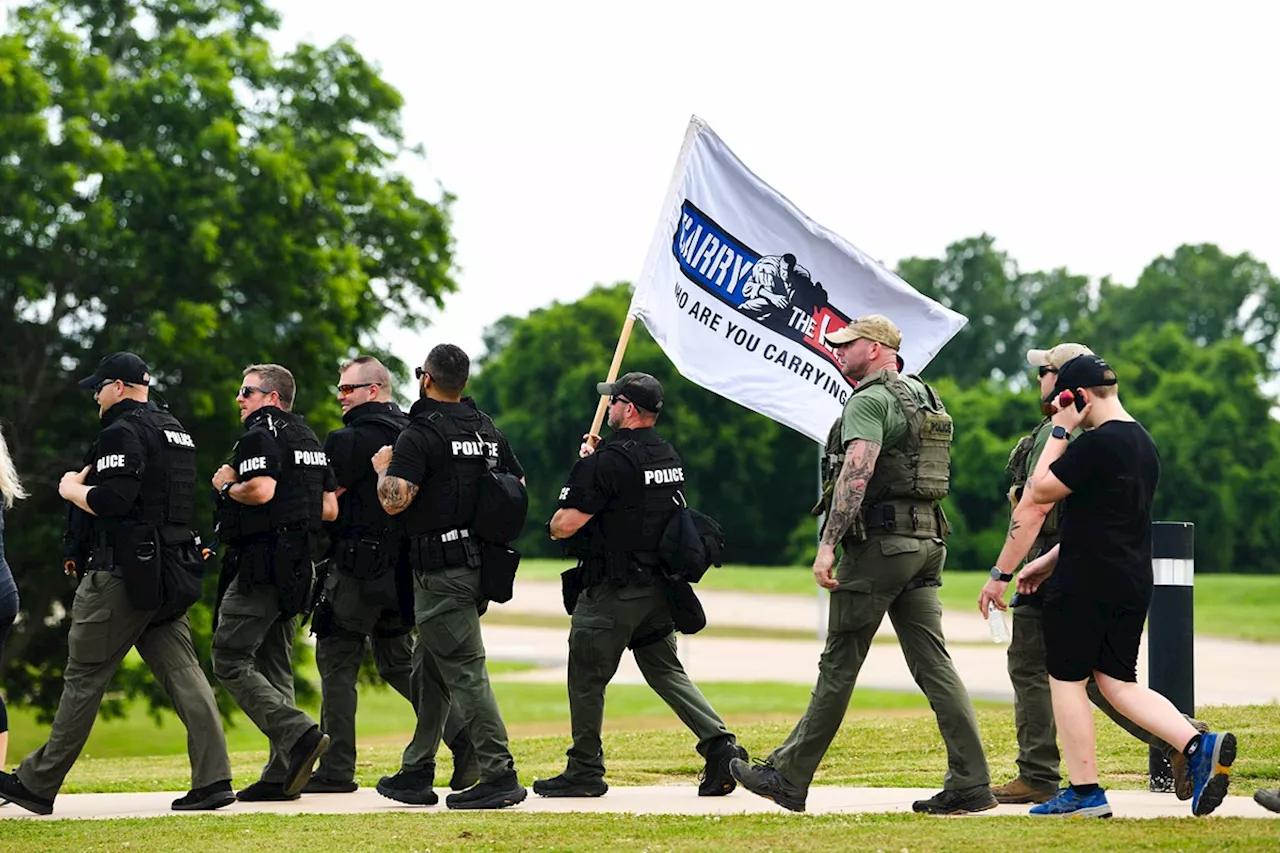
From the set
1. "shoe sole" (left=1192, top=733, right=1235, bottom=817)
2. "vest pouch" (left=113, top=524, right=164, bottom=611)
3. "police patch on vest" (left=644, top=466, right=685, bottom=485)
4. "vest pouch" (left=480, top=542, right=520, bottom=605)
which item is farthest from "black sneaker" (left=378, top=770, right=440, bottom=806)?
"shoe sole" (left=1192, top=733, right=1235, bottom=817)

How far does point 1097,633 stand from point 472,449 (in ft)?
10.1

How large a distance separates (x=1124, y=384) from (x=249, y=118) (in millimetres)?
53550

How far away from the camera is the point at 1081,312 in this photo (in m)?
89.6

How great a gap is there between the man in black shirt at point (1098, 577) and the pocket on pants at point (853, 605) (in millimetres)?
821

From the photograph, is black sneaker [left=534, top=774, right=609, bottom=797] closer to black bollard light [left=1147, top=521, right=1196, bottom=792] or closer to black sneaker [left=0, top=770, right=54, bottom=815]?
black sneaker [left=0, top=770, right=54, bottom=815]

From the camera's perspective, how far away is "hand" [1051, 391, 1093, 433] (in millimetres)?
7168

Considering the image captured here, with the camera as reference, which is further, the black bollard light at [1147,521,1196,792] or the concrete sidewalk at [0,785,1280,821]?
the black bollard light at [1147,521,1196,792]

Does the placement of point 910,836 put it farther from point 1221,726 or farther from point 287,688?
point 1221,726

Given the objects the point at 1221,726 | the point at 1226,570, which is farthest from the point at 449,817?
the point at 1226,570

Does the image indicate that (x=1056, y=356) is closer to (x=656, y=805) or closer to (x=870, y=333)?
(x=870, y=333)

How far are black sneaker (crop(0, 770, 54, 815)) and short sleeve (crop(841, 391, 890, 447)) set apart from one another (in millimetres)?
4219

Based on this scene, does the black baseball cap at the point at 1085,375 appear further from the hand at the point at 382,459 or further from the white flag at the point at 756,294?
the hand at the point at 382,459

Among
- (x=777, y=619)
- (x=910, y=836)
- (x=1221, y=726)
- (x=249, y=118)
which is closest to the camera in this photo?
(x=910, y=836)

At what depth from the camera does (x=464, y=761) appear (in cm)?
922
